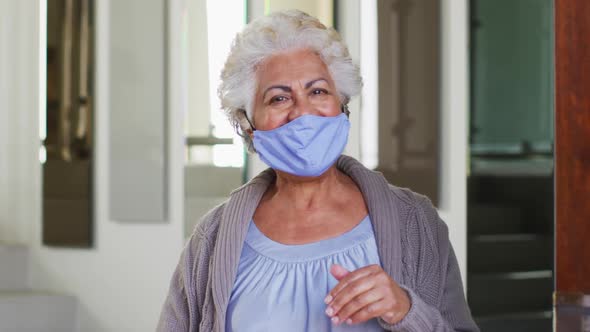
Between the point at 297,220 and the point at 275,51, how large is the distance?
32 centimetres

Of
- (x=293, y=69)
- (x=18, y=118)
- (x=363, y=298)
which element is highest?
(x=18, y=118)

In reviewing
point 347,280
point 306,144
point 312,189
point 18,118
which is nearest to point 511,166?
point 18,118

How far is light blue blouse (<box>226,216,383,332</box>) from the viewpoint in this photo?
1.58 metres

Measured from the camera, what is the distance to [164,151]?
4.48 metres

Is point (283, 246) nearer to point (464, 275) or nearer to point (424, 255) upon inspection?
point (424, 255)

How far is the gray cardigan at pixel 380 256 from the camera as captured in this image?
1.58 m

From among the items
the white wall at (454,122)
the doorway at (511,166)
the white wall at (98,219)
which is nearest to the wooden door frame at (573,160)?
the white wall at (454,122)

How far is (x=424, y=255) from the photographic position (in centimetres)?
160

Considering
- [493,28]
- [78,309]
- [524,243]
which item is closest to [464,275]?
[524,243]

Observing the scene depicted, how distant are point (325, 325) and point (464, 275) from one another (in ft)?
8.58

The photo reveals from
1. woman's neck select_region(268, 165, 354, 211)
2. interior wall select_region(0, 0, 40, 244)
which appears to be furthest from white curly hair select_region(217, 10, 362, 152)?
interior wall select_region(0, 0, 40, 244)

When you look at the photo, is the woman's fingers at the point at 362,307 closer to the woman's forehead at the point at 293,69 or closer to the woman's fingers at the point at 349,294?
the woman's fingers at the point at 349,294

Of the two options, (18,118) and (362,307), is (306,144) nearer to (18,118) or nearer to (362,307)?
(362,307)

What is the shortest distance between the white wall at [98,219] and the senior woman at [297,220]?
271cm
